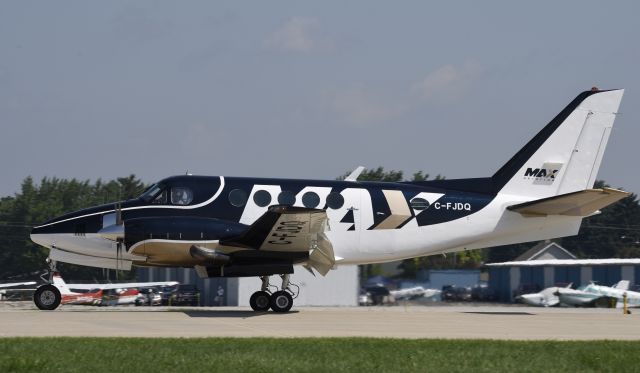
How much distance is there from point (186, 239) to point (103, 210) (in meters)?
2.63

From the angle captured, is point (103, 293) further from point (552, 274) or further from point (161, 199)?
point (161, 199)

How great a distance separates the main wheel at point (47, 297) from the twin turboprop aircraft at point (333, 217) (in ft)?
0.09

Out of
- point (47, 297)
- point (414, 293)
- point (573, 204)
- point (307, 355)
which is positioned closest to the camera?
point (307, 355)

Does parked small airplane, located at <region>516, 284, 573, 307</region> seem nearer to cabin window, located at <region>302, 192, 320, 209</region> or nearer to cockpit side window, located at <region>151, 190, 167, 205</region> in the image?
cabin window, located at <region>302, 192, 320, 209</region>

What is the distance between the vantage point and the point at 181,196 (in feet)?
84.9

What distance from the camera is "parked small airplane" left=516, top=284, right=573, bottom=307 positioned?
4534cm

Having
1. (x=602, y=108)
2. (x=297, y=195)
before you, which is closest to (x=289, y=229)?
(x=297, y=195)

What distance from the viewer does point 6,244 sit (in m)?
67.8

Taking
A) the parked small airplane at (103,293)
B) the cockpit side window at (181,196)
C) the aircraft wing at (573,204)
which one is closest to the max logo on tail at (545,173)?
the aircraft wing at (573,204)

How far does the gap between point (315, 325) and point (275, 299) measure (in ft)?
13.0

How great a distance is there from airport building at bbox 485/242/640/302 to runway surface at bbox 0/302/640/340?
80.8 ft

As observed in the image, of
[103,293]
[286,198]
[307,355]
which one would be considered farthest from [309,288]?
[307,355]

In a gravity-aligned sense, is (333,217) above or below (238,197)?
below

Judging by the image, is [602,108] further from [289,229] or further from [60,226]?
[60,226]
